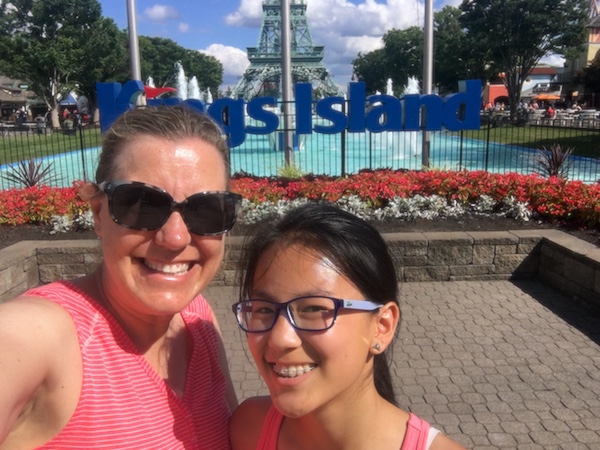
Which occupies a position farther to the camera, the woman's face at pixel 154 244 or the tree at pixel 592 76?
the tree at pixel 592 76

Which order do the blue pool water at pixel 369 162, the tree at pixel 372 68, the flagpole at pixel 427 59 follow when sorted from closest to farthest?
the flagpole at pixel 427 59
the blue pool water at pixel 369 162
the tree at pixel 372 68

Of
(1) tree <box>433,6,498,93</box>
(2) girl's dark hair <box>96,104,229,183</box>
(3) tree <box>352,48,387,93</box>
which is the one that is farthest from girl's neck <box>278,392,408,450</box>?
(3) tree <box>352,48,387,93</box>

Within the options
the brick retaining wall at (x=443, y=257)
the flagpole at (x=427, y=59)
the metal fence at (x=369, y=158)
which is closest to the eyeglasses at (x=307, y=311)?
the brick retaining wall at (x=443, y=257)

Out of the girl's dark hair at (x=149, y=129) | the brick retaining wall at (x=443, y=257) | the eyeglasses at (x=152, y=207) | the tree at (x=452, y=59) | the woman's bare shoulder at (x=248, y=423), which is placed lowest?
the brick retaining wall at (x=443, y=257)

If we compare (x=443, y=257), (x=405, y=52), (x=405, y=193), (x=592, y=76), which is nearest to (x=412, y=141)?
(x=405, y=193)

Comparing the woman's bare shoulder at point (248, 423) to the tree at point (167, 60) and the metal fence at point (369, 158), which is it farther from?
the tree at point (167, 60)

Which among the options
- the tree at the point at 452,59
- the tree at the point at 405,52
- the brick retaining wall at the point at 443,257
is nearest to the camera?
the brick retaining wall at the point at 443,257

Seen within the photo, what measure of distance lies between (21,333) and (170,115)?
2.42 feet

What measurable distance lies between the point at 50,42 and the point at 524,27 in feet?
107

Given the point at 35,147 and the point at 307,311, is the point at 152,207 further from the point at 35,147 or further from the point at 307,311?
the point at 35,147

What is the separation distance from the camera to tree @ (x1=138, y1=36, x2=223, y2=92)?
7756 centimetres

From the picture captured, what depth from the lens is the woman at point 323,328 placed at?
4.54ft

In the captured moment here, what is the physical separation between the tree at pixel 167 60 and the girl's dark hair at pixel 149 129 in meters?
70.4

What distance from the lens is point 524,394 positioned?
4289mm
